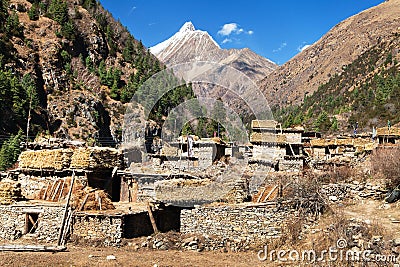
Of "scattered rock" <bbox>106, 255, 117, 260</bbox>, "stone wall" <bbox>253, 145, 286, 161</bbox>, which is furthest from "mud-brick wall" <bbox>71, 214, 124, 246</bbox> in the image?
"stone wall" <bbox>253, 145, 286, 161</bbox>

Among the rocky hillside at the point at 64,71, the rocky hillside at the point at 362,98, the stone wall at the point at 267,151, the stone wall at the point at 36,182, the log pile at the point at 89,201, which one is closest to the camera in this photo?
the log pile at the point at 89,201

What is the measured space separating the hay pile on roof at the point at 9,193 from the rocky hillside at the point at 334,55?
14082cm

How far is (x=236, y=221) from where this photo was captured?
40.4 ft

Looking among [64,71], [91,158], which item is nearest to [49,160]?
[91,158]

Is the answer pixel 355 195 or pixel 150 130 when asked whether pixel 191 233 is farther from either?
pixel 150 130

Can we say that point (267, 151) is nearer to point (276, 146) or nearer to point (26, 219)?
point (276, 146)

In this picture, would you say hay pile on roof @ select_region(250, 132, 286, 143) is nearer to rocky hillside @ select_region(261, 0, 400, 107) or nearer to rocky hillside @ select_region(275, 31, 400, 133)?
rocky hillside @ select_region(275, 31, 400, 133)

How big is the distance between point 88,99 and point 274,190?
203 feet

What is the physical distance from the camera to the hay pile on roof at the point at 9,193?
1505cm

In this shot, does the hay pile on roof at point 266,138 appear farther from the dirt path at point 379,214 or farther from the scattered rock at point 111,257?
the scattered rock at point 111,257

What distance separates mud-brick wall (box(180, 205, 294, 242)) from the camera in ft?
39.4

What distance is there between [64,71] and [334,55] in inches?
5091

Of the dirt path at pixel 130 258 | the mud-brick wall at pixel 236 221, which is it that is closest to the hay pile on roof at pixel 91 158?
the dirt path at pixel 130 258

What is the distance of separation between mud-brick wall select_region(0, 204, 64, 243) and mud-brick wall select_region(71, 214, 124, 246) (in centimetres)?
91
